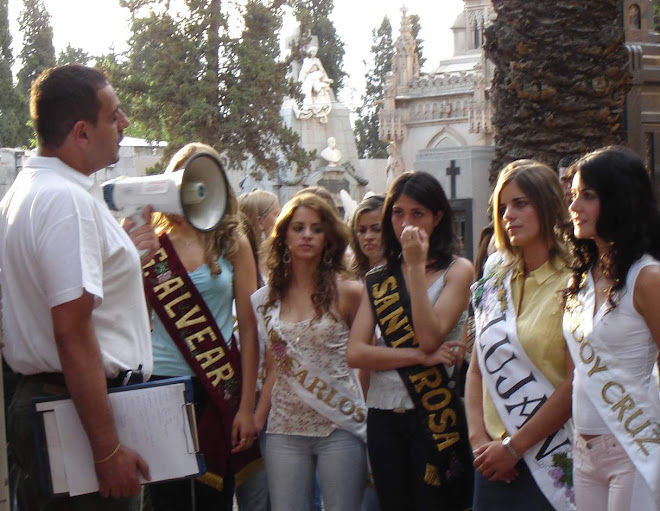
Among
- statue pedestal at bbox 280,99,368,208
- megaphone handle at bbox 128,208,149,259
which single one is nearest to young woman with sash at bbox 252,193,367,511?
megaphone handle at bbox 128,208,149,259

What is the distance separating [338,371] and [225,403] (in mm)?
566

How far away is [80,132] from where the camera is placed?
367 cm

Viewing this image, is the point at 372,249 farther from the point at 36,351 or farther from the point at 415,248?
the point at 36,351

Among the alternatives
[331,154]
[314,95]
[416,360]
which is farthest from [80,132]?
[314,95]

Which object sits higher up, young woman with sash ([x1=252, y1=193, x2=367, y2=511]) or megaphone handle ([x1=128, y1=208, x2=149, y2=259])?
megaphone handle ([x1=128, y1=208, x2=149, y2=259])

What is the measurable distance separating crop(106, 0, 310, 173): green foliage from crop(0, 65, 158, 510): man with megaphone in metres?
28.1

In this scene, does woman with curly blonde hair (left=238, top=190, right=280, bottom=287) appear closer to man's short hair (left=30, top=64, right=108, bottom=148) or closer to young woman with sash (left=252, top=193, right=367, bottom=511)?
young woman with sash (left=252, top=193, right=367, bottom=511)

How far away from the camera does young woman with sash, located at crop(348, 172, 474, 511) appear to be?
4.66m

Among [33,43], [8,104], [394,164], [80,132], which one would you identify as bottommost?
[394,164]

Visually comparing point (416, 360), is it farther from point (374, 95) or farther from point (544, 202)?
point (374, 95)

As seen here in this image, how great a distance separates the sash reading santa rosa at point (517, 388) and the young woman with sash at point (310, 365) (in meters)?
0.93

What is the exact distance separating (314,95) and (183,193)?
110 ft

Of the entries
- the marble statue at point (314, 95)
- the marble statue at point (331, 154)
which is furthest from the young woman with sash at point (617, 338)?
the marble statue at point (314, 95)

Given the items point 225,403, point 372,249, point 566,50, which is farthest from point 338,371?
point 566,50
